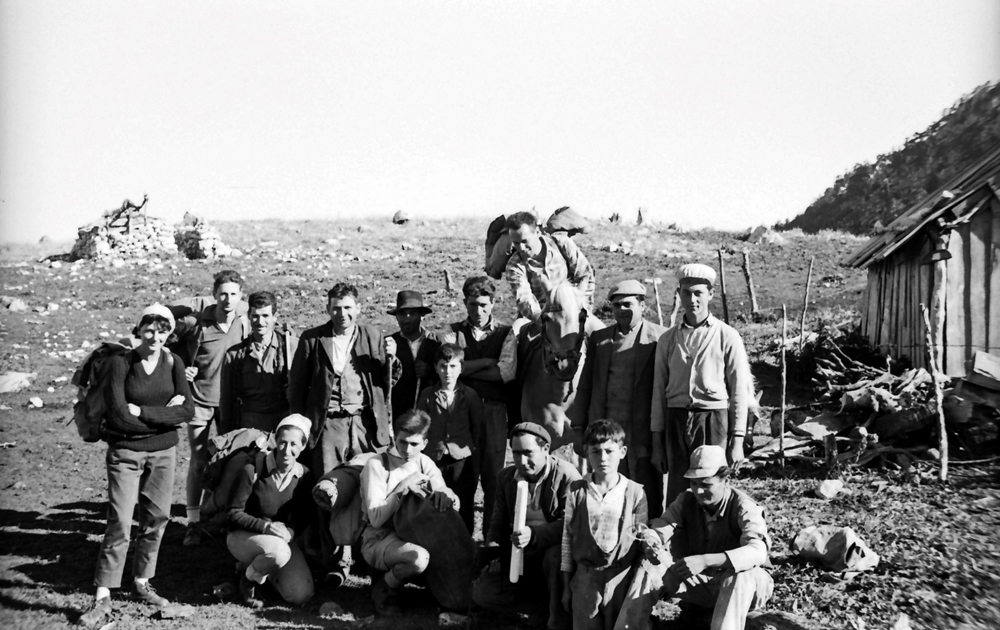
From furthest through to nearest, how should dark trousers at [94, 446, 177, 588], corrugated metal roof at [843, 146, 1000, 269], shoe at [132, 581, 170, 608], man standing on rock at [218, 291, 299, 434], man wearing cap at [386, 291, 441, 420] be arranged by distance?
corrugated metal roof at [843, 146, 1000, 269], man standing on rock at [218, 291, 299, 434], man wearing cap at [386, 291, 441, 420], dark trousers at [94, 446, 177, 588], shoe at [132, 581, 170, 608]

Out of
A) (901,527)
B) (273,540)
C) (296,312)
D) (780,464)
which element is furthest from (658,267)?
(273,540)

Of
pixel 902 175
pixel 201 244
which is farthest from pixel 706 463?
pixel 902 175

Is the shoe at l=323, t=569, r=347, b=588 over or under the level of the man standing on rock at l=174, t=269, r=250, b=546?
under

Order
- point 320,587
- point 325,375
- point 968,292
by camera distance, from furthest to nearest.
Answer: point 968,292
point 325,375
point 320,587

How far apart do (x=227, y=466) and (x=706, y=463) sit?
316 centimetres

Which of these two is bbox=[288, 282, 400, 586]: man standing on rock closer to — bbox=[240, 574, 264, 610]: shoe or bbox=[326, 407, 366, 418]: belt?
bbox=[326, 407, 366, 418]: belt

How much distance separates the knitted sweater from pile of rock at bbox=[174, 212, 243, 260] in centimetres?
1923

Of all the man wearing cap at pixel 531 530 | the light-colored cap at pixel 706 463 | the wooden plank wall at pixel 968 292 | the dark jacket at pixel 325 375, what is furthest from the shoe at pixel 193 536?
the wooden plank wall at pixel 968 292

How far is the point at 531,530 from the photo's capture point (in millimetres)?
4984

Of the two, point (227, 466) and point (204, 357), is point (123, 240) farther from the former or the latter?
point (227, 466)

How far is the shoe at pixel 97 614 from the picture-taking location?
5203mm

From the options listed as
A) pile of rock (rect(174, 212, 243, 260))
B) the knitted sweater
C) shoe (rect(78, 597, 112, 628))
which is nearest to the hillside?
pile of rock (rect(174, 212, 243, 260))

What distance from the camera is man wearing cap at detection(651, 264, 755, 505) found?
5281 millimetres

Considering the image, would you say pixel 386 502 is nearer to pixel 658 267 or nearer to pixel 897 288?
pixel 897 288
